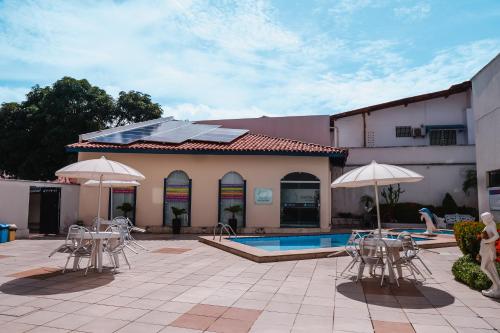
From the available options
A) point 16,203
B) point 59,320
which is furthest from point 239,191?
point 59,320

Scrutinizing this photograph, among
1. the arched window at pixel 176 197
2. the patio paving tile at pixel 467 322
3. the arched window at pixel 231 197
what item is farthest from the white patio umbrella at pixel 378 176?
the arched window at pixel 176 197

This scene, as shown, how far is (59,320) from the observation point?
4.94 m

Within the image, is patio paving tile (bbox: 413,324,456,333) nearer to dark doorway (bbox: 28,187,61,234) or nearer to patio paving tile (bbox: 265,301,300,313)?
patio paving tile (bbox: 265,301,300,313)

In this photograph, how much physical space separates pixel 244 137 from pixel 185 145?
3976 millimetres

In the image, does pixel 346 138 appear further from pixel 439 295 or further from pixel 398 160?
pixel 439 295

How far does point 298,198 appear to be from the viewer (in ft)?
56.6

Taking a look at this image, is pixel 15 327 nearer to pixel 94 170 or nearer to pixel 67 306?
pixel 67 306

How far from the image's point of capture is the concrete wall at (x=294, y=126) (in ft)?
77.9

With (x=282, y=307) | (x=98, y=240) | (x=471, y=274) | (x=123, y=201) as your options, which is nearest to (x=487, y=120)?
(x=471, y=274)

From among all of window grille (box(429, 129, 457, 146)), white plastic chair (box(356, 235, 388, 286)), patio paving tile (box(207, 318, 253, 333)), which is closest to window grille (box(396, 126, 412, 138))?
window grille (box(429, 129, 457, 146))

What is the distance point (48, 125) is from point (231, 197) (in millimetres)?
19526

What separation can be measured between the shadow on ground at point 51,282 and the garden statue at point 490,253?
672cm

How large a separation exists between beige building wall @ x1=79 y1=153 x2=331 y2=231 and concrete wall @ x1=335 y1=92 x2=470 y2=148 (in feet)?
36.3

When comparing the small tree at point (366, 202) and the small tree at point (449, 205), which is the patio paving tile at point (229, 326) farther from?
the small tree at point (449, 205)
